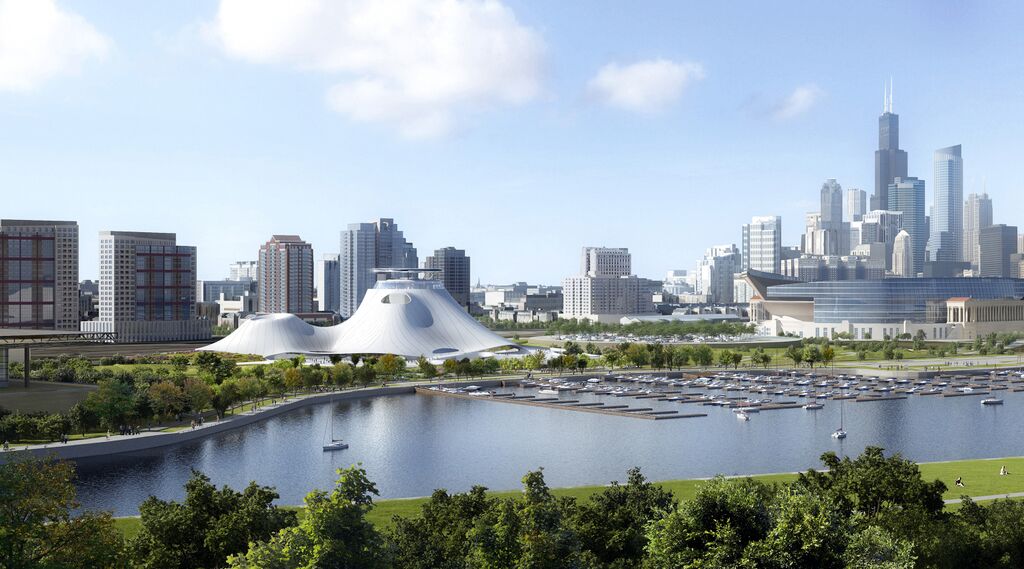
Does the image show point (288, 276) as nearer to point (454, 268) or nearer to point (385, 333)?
point (454, 268)

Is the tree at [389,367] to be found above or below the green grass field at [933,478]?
above

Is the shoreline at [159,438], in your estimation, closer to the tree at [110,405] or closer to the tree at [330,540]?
the tree at [110,405]

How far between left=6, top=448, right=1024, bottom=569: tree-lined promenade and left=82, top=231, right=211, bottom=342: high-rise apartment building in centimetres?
8075

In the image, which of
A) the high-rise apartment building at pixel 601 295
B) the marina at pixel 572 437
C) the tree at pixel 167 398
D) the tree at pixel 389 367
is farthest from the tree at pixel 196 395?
the high-rise apartment building at pixel 601 295

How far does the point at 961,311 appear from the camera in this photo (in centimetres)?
9575

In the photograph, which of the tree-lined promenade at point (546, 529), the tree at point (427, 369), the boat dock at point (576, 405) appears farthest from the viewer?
the tree at point (427, 369)

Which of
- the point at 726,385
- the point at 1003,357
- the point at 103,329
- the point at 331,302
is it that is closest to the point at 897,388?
the point at 726,385

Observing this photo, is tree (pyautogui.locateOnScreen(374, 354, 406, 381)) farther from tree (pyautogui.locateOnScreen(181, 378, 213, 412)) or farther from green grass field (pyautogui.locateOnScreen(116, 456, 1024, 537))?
green grass field (pyautogui.locateOnScreen(116, 456, 1024, 537))

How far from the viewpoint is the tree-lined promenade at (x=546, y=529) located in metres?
12.0

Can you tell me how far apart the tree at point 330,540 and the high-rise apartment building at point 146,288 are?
8689 cm

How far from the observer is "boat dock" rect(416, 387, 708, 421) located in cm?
4684

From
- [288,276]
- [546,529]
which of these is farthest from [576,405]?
[288,276]

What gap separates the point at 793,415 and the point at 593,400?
37.0 ft

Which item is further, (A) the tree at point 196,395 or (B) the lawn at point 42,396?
(A) the tree at point 196,395
